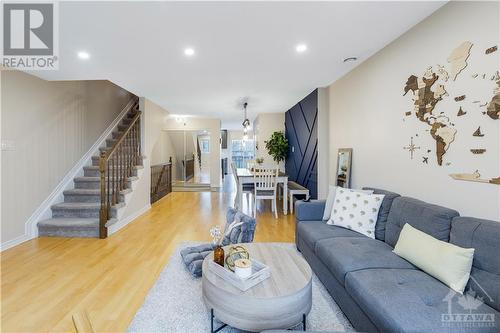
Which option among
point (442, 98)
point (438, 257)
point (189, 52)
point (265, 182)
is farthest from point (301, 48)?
point (265, 182)

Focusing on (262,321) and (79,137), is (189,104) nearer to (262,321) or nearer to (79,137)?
(79,137)

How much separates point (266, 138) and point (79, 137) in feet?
14.9

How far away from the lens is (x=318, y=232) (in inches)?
100

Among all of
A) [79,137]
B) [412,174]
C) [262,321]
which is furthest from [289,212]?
[79,137]

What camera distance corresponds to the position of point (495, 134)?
1623mm

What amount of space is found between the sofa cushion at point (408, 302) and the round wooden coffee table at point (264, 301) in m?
0.36

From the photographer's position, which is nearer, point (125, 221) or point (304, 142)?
point (125, 221)

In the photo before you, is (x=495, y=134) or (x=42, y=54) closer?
(x=495, y=134)

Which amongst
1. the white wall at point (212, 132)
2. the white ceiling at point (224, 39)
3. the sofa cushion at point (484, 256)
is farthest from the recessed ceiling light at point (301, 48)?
the white wall at point (212, 132)

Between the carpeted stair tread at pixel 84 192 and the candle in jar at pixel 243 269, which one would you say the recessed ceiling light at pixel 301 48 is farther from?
the carpeted stair tread at pixel 84 192

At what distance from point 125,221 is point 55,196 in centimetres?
118

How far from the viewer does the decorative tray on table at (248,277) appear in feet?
5.13

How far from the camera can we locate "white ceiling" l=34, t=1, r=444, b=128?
2.01 metres

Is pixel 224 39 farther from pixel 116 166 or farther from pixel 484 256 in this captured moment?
pixel 116 166
